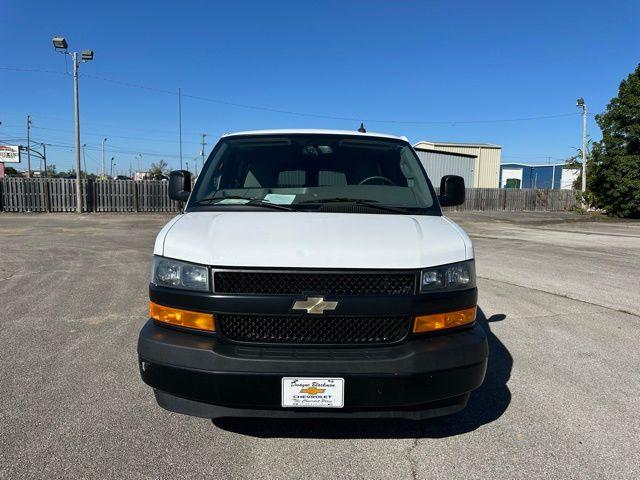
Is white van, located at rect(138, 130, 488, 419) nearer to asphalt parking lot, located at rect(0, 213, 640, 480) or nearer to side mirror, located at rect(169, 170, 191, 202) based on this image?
asphalt parking lot, located at rect(0, 213, 640, 480)

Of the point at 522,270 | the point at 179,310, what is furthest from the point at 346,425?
the point at 522,270

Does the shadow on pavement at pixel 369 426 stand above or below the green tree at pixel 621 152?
below

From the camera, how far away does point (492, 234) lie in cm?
1761

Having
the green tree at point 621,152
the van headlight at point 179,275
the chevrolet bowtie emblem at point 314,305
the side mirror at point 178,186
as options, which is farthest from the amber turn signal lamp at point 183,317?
the green tree at point 621,152

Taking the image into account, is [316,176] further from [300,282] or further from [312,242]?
[300,282]

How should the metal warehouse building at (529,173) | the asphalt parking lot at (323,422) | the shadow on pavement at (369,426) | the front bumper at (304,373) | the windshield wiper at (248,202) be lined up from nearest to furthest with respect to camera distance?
the front bumper at (304,373) < the asphalt parking lot at (323,422) < the shadow on pavement at (369,426) < the windshield wiper at (248,202) < the metal warehouse building at (529,173)

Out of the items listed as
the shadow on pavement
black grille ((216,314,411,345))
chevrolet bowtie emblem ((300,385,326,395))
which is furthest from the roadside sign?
chevrolet bowtie emblem ((300,385,326,395))

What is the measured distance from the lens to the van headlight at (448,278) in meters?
2.67

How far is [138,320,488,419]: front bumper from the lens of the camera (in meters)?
2.51

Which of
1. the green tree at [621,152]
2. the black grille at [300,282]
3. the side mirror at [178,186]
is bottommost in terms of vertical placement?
the black grille at [300,282]

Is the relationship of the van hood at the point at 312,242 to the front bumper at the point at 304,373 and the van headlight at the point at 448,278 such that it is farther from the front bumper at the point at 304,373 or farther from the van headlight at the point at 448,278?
the front bumper at the point at 304,373

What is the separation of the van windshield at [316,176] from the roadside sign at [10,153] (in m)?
53.7

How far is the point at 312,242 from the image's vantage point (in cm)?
267

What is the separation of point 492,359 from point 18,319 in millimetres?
5132
